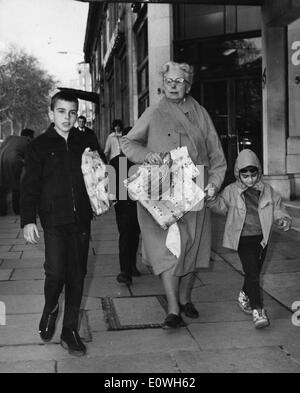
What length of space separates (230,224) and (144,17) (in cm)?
1302

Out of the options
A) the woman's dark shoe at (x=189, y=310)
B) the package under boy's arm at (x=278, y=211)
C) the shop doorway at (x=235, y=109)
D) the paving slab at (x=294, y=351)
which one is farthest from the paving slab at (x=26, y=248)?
the shop doorway at (x=235, y=109)

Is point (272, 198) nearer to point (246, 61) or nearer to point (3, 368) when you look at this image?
point (3, 368)

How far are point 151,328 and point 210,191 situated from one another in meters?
1.13

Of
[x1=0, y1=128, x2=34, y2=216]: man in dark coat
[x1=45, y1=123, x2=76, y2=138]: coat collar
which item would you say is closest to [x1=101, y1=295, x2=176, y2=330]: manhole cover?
[x1=45, y1=123, x2=76, y2=138]: coat collar

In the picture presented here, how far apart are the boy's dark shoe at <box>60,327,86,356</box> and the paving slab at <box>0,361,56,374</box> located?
186 mm

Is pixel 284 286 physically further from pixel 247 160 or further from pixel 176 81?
pixel 176 81

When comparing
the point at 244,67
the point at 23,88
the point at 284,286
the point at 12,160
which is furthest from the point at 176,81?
the point at 23,88

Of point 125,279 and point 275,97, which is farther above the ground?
point 275,97

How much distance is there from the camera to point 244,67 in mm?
12781

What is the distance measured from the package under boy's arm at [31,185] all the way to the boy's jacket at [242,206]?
1.39m

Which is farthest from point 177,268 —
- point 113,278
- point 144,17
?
point 144,17

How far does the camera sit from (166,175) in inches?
169

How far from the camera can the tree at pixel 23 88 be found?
2173 inches

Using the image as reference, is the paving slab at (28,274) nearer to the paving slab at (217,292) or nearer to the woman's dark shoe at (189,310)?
the paving slab at (217,292)
